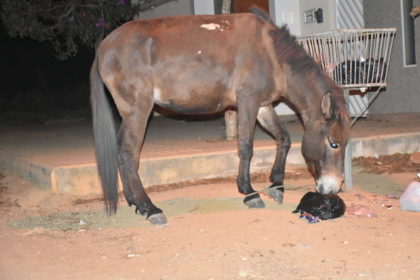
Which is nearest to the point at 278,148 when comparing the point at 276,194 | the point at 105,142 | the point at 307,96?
the point at 276,194

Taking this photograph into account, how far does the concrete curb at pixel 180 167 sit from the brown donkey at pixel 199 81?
0.99m

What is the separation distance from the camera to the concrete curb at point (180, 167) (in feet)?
19.8

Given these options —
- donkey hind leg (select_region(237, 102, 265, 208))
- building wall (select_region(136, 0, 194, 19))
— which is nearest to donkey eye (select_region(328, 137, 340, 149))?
donkey hind leg (select_region(237, 102, 265, 208))

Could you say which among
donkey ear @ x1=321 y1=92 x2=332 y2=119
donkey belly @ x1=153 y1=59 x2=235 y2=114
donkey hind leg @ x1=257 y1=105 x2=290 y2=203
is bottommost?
donkey hind leg @ x1=257 y1=105 x2=290 y2=203

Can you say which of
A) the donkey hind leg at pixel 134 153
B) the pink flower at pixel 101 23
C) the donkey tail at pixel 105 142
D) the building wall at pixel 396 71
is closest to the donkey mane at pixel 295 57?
the donkey hind leg at pixel 134 153

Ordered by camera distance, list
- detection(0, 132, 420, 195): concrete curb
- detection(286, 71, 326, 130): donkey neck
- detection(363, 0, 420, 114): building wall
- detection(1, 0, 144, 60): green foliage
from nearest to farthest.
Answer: detection(286, 71, 326, 130): donkey neck, detection(0, 132, 420, 195): concrete curb, detection(363, 0, 420, 114): building wall, detection(1, 0, 144, 60): green foliage

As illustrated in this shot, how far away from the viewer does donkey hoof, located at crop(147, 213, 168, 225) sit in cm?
477

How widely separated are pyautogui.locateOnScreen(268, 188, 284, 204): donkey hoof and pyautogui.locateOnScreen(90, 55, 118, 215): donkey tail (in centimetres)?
163

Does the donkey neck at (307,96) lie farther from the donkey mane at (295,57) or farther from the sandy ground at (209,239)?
the sandy ground at (209,239)

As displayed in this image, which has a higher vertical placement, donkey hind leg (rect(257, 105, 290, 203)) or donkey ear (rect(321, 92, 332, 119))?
donkey ear (rect(321, 92, 332, 119))

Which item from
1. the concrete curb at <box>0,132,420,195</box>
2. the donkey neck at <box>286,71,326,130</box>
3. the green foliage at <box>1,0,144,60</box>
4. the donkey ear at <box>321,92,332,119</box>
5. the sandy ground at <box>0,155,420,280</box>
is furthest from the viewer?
the green foliage at <box>1,0,144,60</box>

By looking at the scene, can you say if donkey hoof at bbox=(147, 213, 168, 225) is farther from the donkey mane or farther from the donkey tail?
the donkey mane

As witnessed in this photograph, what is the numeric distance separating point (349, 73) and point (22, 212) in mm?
3938

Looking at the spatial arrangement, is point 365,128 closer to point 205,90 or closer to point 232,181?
point 232,181
